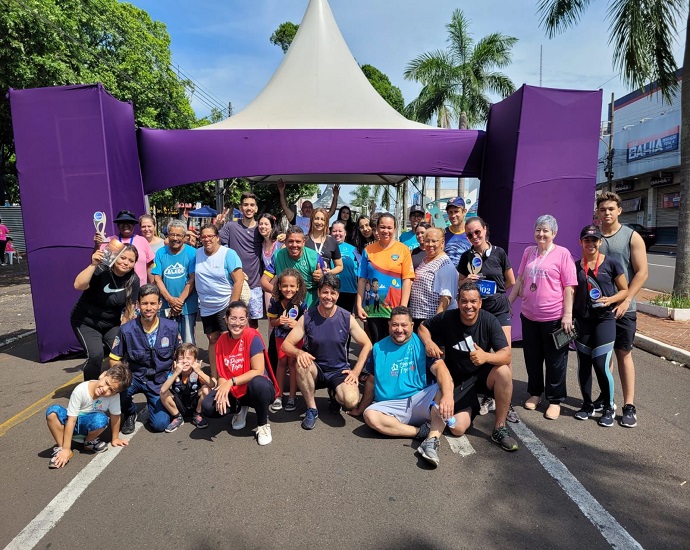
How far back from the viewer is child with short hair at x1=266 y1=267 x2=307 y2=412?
4207 mm

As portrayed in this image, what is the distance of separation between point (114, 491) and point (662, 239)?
1342 inches

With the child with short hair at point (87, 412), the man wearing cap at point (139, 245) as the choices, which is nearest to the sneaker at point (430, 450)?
the child with short hair at point (87, 412)

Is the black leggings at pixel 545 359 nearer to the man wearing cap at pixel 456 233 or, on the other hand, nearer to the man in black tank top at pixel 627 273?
the man in black tank top at pixel 627 273

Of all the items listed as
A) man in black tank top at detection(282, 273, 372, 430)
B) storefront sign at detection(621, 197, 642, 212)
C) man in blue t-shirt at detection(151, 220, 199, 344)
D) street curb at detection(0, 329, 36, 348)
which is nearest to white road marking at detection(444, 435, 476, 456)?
man in black tank top at detection(282, 273, 372, 430)

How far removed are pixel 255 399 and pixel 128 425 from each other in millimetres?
1065

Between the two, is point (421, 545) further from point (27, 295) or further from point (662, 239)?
point (662, 239)

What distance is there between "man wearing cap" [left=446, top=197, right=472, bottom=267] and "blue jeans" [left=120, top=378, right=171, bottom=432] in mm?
2923

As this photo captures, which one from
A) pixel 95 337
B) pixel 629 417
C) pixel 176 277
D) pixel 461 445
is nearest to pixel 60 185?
pixel 176 277

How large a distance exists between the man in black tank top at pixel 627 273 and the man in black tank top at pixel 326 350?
206cm

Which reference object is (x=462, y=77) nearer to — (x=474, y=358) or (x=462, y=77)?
(x=462, y=77)

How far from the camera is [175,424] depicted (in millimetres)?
3865

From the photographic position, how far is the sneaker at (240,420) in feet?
12.6

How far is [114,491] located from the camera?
296 centimetres

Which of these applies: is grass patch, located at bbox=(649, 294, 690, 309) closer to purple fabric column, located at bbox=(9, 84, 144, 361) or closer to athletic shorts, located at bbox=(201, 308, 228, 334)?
athletic shorts, located at bbox=(201, 308, 228, 334)
